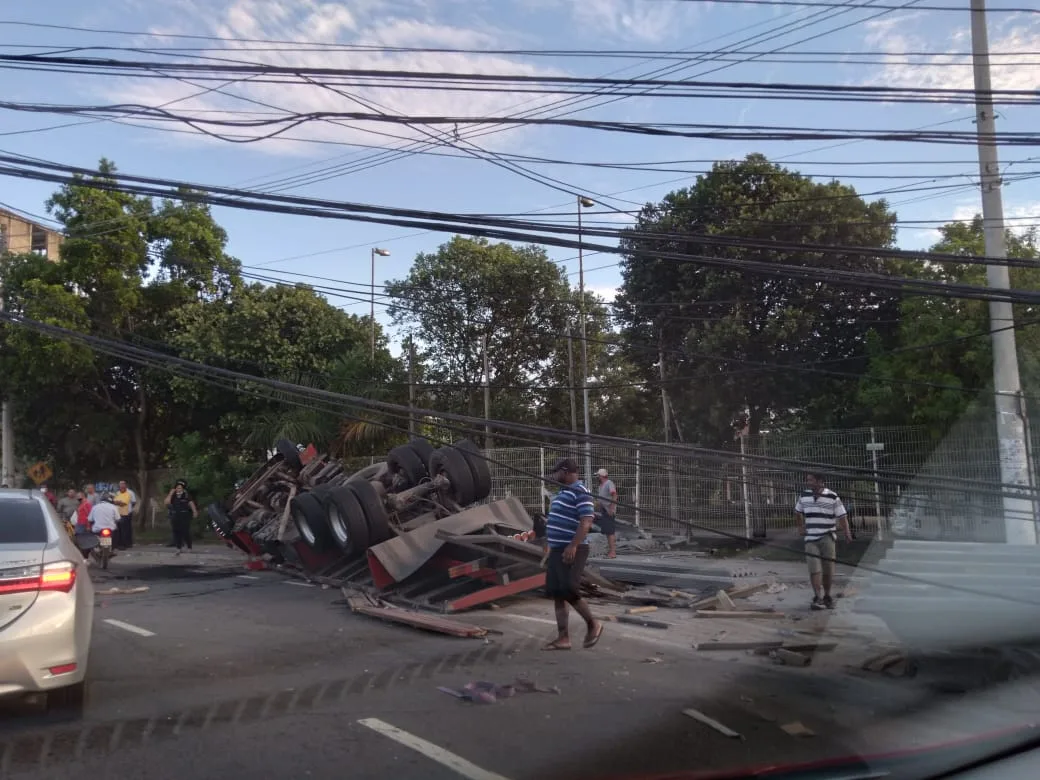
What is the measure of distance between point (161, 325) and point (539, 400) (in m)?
11.8

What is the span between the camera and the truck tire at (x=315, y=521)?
1240 cm

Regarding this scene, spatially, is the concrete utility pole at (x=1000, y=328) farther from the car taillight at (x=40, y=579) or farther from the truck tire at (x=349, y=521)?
the car taillight at (x=40, y=579)

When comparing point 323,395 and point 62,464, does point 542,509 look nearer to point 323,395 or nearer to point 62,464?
point 323,395

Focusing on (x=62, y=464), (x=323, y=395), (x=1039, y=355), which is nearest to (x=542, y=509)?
(x=1039, y=355)

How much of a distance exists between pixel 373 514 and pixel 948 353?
35.9 ft

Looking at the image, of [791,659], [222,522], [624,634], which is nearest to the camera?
[791,659]

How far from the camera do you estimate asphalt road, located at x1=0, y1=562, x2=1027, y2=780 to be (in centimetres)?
512

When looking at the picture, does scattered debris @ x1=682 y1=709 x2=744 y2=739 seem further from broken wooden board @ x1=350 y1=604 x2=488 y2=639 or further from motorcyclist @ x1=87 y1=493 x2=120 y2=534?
motorcyclist @ x1=87 y1=493 x2=120 y2=534

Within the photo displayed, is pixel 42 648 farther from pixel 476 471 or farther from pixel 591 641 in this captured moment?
pixel 476 471

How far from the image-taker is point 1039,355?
15.8 meters

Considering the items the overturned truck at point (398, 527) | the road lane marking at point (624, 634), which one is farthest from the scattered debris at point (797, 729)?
the overturned truck at point (398, 527)

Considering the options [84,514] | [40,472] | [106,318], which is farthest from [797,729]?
[40,472]

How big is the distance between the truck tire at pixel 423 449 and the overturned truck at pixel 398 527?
0.06ft

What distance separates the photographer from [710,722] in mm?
5859
